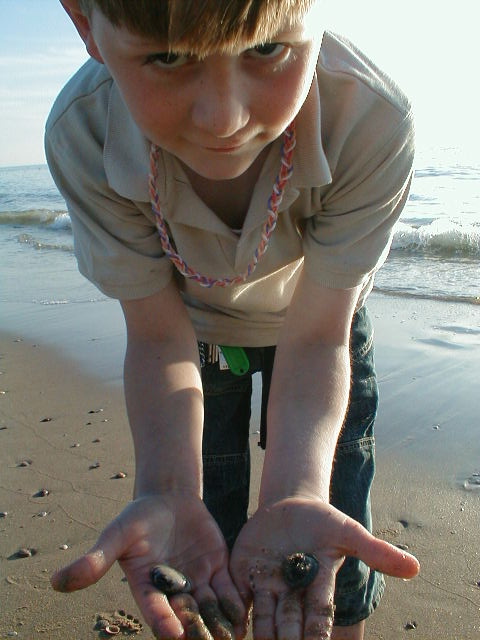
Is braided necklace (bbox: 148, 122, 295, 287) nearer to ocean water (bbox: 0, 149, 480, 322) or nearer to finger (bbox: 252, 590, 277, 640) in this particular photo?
finger (bbox: 252, 590, 277, 640)

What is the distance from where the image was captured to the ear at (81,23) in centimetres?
163

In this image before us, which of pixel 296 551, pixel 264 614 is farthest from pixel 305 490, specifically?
pixel 264 614

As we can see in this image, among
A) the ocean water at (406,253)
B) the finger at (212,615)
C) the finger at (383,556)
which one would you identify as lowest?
the ocean water at (406,253)

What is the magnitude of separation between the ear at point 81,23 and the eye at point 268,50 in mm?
399

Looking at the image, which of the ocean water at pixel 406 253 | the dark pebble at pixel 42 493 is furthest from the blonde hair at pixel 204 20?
the ocean water at pixel 406 253

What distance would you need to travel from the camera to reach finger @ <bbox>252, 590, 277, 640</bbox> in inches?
65.4

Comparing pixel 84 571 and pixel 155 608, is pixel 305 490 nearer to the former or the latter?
pixel 155 608

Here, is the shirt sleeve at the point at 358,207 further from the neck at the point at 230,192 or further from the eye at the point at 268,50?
the eye at the point at 268,50

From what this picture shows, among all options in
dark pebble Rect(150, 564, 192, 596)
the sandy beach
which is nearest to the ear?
dark pebble Rect(150, 564, 192, 596)

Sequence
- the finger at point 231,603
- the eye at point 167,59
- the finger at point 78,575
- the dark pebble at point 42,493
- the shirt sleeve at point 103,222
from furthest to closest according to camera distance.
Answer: the dark pebble at point 42,493 → the shirt sleeve at point 103,222 → the finger at point 231,603 → the finger at point 78,575 → the eye at point 167,59

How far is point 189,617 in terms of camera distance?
164cm

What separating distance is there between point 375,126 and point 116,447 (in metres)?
2.35

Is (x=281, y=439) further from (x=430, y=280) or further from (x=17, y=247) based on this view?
(x=17, y=247)

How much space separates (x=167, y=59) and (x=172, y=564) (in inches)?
43.1
